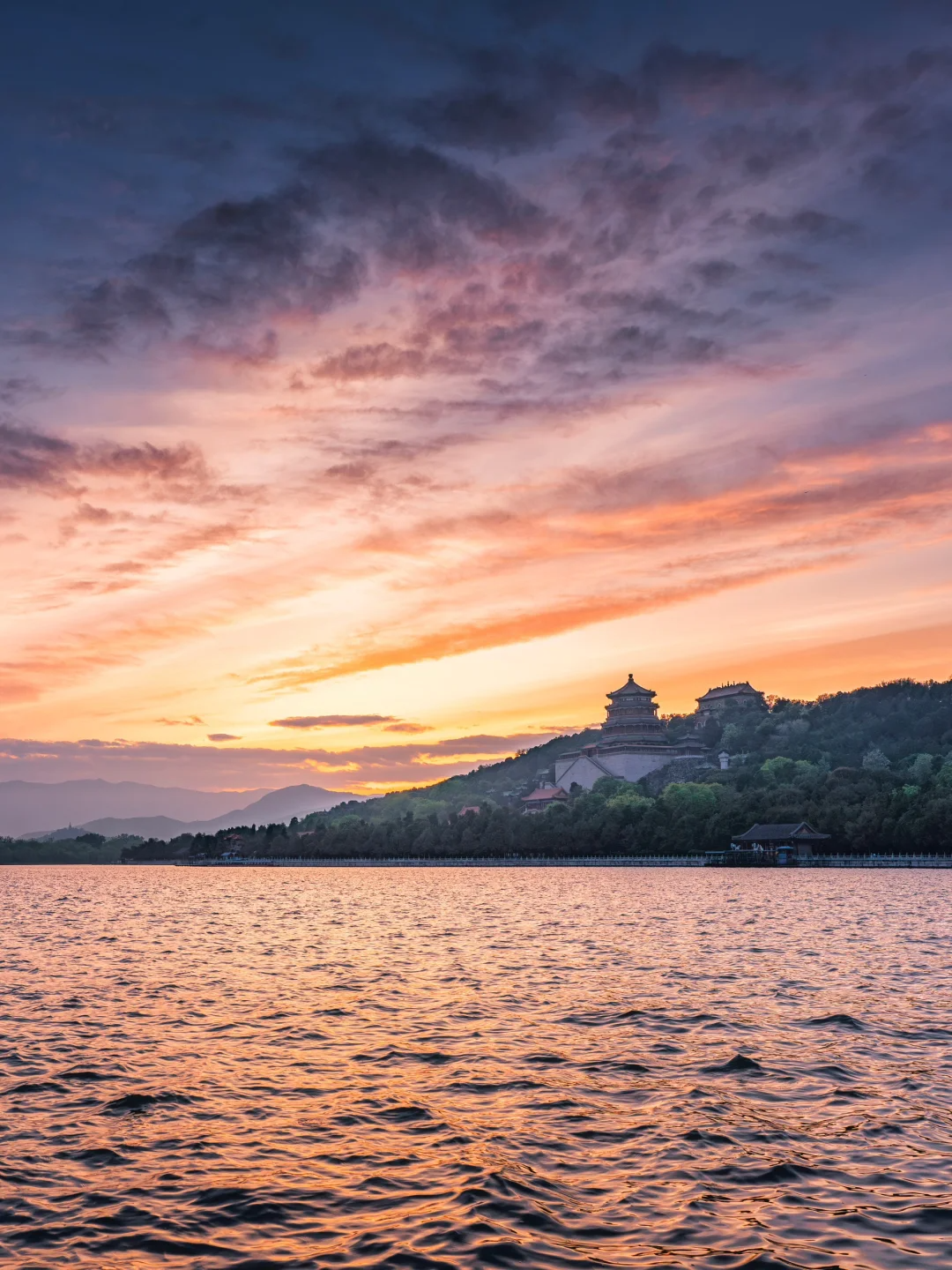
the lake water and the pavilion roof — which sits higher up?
the lake water

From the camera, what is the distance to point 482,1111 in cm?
1892

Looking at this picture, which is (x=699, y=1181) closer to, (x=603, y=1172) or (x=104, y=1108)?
(x=603, y=1172)

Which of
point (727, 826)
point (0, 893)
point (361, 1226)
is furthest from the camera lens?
point (727, 826)

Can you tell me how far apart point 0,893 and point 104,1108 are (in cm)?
12222

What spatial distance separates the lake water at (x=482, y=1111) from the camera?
13.1 metres

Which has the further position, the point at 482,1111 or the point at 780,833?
the point at 780,833

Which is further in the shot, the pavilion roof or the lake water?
the pavilion roof

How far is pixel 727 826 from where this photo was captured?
178 meters

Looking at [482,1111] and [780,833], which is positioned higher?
[482,1111]

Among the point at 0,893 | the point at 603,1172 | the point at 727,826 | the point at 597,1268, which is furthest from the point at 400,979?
the point at 727,826

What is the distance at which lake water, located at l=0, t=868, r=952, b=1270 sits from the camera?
1307cm

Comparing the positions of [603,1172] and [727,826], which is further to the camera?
[727,826]

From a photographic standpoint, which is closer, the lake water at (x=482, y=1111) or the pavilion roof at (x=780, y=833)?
the lake water at (x=482, y=1111)

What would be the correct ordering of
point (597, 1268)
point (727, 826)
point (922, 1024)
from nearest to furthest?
1. point (597, 1268)
2. point (922, 1024)
3. point (727, 826)
